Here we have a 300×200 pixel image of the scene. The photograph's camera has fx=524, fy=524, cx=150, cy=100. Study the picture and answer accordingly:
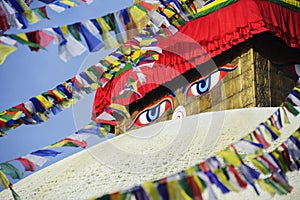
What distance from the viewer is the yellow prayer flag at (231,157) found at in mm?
3965

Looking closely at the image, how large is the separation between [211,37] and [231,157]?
433 cm

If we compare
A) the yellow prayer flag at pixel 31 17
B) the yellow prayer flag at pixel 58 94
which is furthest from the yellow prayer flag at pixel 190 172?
the yellow prayer flag at pixel 58 94

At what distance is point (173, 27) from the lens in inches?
249

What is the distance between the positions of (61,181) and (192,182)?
3.87 metres

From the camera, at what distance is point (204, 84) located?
8.64 meters

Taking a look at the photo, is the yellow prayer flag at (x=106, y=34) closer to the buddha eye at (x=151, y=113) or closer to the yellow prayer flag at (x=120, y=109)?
the yellow prayer flag at (x=120, y=109)

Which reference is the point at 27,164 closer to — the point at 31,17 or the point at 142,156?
the point at 31,17

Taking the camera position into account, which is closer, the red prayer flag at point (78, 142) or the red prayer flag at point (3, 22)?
the red prayer flag at point (3, 22)

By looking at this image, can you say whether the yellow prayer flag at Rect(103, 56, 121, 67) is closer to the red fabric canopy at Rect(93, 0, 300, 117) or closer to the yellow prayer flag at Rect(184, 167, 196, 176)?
the red fabric canopy at Rect(93, 0, 300, 117)

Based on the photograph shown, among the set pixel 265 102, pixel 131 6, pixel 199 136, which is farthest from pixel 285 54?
pixel 131 6

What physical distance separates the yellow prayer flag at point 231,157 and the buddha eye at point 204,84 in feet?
14.7

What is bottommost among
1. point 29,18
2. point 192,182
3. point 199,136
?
point 192,182

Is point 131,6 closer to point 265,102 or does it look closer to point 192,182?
point 192,182

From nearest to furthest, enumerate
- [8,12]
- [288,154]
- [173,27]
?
[288,154] < [8,12] < [173,27]
